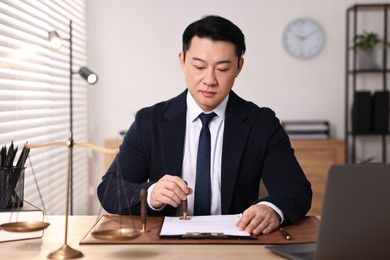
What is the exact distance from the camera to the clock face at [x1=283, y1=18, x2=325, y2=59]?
5195mm

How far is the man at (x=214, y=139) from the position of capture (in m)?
2.12

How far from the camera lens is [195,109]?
222cm

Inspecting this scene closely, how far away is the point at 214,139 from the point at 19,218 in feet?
2.70

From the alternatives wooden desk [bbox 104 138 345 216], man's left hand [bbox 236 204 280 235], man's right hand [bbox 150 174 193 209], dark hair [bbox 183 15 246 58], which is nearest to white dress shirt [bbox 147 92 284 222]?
dark hair [bbox 183 15 246 58]

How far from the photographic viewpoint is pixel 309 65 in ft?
17.2

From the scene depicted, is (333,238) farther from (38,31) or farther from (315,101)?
(315,101)

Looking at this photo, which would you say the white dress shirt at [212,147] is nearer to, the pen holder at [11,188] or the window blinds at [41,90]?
the pen holder at [11,188]

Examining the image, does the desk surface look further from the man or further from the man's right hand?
the man

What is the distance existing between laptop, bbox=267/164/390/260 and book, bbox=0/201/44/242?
0.79 meters

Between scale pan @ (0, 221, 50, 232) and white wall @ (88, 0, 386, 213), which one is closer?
scale pan @ (0, 221, 50, 232)

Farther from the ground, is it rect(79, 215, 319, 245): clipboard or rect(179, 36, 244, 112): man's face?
rect(179, 36, 244, 112): man's face

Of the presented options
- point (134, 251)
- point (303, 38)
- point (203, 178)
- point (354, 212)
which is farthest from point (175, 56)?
point (354, 212)

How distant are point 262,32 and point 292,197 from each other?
349 cm

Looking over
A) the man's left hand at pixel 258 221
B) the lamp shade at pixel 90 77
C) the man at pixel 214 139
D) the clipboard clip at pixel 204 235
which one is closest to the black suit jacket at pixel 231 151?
the man at pixel 214 139
